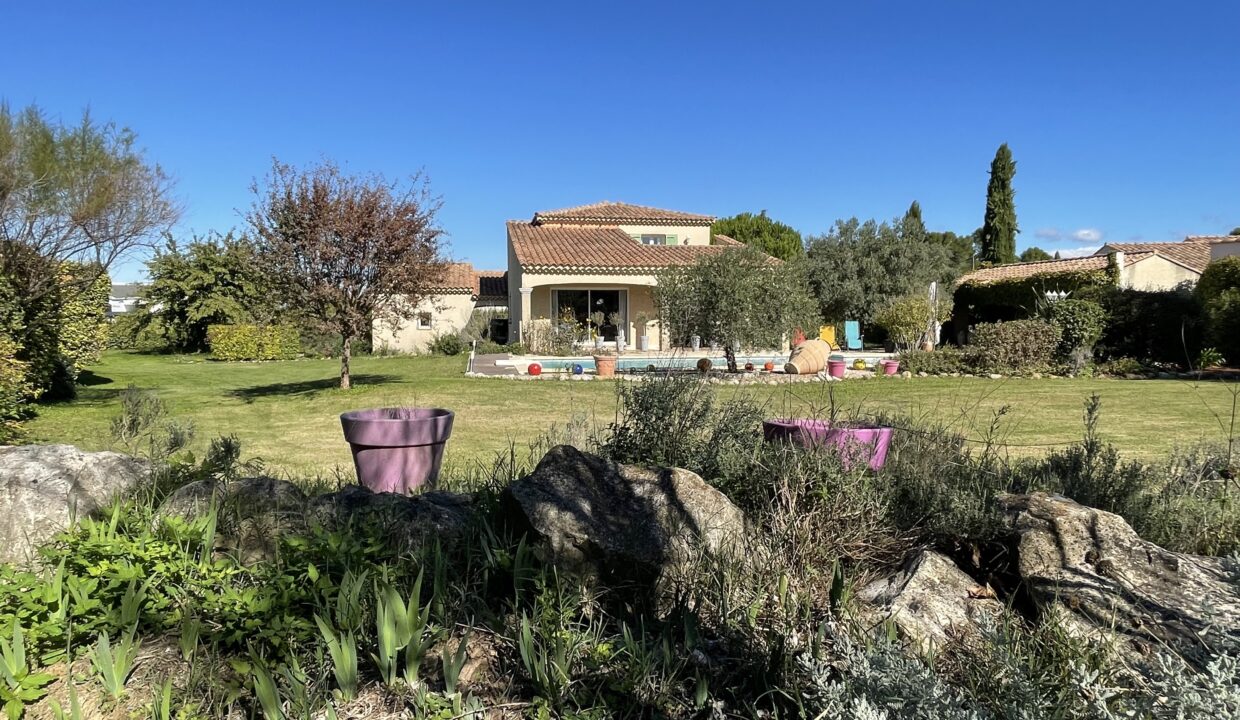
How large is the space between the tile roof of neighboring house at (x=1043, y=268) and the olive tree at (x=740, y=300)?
14.5m

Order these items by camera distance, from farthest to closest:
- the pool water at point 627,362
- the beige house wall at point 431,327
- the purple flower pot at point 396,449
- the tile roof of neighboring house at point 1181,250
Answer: the beige house wall at point 431,327, the tile roof of neighboring house at point 1181,250, the pool water at point 627,362, the purple flower pot at point 396,449

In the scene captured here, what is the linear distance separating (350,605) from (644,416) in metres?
2.08

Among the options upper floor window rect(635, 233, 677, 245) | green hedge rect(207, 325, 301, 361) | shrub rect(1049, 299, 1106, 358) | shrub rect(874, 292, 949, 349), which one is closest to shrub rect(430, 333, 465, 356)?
green hedge rect(207, 325, 301, 361)

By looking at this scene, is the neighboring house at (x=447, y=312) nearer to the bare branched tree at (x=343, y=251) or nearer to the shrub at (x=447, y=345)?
the shrub at (x=447, y=345)

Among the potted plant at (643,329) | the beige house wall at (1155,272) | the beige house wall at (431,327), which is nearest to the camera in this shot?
the beige house wall at (1155,272)

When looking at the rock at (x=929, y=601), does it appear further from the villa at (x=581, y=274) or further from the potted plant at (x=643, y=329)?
the potted plant at (x=643, y=329)

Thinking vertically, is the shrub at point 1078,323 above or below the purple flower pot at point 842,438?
above

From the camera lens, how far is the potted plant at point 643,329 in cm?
2769

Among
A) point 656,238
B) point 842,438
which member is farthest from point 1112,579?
point 656,238

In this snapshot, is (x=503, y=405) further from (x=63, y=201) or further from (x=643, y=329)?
(x=643, y=329)

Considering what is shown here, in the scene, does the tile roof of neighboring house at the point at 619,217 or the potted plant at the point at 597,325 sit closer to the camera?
the potted plant at the point at 597,325

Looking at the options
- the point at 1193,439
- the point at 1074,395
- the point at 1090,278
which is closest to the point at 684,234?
the point at 1090,278

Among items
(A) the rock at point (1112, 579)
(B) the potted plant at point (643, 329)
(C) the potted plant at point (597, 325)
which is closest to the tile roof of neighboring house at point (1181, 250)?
(B) the potted plant at point (643, 329)

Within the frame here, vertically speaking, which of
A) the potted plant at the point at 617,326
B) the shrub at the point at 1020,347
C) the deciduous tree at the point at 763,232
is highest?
the deciduous tree at the point at 763,232
